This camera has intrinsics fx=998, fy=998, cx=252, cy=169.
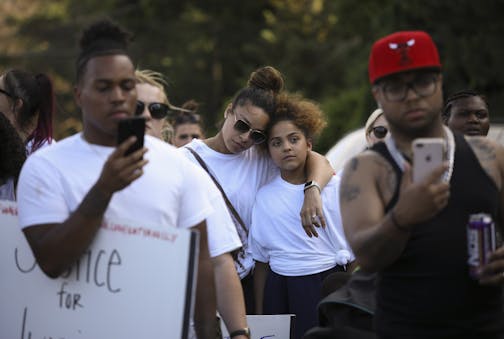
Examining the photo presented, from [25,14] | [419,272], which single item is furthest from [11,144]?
[25,14]

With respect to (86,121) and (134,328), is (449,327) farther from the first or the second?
(86,121)

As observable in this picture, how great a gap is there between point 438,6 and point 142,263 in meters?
18.6

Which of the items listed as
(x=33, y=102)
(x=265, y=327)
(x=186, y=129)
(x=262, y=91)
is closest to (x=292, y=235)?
(x=262, y=91)

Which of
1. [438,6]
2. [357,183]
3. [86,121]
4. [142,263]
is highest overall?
[438,6]

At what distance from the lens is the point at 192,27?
116 ft

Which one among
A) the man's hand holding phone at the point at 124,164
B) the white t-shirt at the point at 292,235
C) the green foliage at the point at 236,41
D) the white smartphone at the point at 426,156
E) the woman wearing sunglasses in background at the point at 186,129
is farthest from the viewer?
the green foliage at the point at 236,41

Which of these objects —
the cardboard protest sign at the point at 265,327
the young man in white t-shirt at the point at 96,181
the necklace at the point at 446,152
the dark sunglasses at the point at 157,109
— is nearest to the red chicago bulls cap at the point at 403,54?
the necklace at the point at 446,152

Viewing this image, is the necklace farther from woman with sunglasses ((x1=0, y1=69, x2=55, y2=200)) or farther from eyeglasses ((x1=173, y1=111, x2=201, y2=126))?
eyeglasses ((x1=173, y1=111, x2=201, y2=126))

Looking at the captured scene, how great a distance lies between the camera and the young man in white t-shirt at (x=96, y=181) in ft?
13.0

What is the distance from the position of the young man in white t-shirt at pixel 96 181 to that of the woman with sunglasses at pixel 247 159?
7.00 feet

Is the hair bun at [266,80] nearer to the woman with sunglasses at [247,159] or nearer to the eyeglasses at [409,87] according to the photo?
the woman with sunglasses at [247,159]

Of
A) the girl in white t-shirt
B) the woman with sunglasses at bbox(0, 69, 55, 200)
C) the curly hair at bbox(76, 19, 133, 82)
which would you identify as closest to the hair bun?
the girl in white t-shirt

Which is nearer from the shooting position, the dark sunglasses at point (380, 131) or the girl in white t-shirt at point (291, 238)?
the girl in white t-shirt at point (291, 238)

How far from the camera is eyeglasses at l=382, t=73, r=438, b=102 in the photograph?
397 centimetres
